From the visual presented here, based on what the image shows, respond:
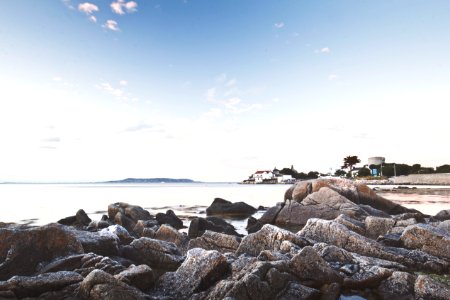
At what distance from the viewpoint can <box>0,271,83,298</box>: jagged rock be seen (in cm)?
787

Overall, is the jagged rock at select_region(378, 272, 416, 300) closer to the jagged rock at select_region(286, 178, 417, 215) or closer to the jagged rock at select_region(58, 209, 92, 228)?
the jagged rock at select_region(286, 178, 417, 215)

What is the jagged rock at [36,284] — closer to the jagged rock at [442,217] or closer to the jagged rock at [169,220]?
the jagged rock at [169,220]

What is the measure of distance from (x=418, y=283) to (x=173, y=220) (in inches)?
728

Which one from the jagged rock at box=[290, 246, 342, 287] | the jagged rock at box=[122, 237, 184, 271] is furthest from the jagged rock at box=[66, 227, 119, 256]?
the jagged rock at box=[290, 246, 342, 287]

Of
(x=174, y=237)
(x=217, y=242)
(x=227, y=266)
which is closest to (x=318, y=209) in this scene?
(x=174, y=237)

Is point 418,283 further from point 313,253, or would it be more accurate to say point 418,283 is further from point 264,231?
point 264,231

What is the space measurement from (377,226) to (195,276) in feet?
39.1

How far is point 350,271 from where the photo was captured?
9773mm

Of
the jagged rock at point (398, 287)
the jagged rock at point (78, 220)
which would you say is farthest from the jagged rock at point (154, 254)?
the jagged rock at point (78, 220)

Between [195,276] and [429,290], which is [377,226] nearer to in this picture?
[429,290]

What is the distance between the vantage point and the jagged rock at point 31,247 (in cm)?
987

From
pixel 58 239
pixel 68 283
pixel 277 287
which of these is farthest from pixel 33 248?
pixel 277 287

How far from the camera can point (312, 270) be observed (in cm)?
919

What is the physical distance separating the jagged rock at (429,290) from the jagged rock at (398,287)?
217 millimetres
